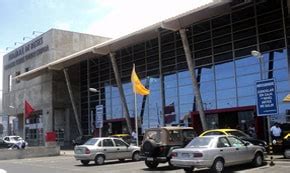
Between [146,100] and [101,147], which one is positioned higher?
[146,100]

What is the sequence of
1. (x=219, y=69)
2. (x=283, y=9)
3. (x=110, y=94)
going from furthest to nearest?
(x=110, y=94) < (x=219, y=69) < (x=283, y=9)

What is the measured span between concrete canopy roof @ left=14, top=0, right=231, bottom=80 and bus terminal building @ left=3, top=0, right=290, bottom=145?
0.08 m

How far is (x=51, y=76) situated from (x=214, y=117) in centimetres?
2686

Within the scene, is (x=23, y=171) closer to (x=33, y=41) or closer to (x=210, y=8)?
(x=210, y=8)

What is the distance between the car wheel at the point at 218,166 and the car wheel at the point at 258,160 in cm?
248

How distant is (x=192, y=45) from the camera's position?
39594 mm

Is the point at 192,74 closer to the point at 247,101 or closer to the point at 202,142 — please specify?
the point at 247,101

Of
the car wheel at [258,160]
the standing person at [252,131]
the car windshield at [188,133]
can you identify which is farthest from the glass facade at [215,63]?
the car wheel at [258,160]

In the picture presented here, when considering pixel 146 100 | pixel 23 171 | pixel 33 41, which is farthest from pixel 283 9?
pixel 33 41

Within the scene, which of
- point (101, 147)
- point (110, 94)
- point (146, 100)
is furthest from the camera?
point (110, 94)

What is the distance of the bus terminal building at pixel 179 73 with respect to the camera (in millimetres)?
33438

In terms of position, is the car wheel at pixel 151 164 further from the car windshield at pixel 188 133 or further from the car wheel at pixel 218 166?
the car wheel at pixel 218 166

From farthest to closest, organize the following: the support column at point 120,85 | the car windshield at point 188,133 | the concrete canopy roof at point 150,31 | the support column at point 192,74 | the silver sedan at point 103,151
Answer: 1. the support column at point 120,85
2. the support column at point 192,74
3. the concrete canopy roof at point 150,31
4. the silver sedan at point 103,151
5. the car windshield at point 188,133

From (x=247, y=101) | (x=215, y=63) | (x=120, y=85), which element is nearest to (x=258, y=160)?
(x=247, y=101)
